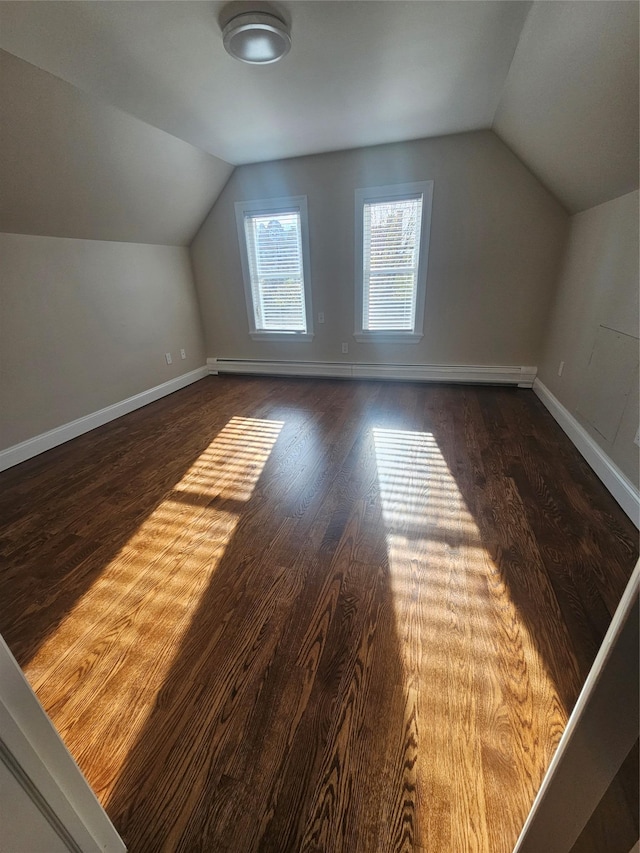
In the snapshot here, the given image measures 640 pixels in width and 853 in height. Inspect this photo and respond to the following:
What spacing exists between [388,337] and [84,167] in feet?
10.1

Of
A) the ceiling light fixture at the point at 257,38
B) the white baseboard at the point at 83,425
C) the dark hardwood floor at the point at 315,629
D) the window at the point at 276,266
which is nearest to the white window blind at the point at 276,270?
the window at the point at 276,266

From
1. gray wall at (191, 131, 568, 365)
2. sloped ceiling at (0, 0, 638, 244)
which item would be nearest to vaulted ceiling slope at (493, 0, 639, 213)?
sloped ceiling at (0, 0, 638, 244)

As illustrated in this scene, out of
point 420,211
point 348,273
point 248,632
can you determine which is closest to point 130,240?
point 348,273

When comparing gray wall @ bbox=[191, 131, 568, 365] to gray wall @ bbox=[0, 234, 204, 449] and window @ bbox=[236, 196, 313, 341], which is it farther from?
gray wall @ bbox=[0, 234, 204, 449]

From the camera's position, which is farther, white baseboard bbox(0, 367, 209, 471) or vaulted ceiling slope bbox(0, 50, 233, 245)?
white baseboard bbox(0, 367, 209, 471)

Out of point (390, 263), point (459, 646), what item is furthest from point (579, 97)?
point (459, 646)

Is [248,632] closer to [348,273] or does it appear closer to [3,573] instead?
[3,573]

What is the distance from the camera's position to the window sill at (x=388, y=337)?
3932mm

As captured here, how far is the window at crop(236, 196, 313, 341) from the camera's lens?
12.7ft

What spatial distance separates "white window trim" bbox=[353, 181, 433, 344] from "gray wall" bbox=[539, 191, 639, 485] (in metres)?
1.29

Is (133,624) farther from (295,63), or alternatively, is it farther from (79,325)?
(295,63)

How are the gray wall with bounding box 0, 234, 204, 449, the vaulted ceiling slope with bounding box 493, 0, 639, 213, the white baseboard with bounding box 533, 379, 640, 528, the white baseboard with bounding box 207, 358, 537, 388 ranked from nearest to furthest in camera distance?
the vaulted ceiling slope with bounding box 493, 0, 639, 213
the white baseboard with bounding box 533, 379, 640, 528
the gray wall with bounding box 0, 234, 204, 449
the white baseboard with bounding box 207, 358, 537, 388

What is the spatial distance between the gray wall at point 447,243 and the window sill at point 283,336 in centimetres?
9

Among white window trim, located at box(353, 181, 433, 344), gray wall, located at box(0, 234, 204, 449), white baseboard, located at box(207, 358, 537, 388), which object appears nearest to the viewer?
gray wall, located at box(0, 234, 204, 449)
